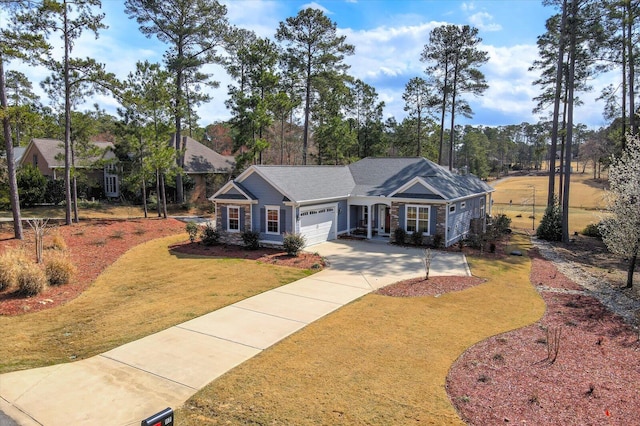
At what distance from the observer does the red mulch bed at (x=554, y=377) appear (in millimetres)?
6738

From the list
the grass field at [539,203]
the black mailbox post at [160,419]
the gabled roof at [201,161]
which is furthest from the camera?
the gabled roof at [201,161]

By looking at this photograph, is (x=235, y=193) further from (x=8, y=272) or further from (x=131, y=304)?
(x=8, y=272)

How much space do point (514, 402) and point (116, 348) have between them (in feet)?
26.2

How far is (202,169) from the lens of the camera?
38000 millimetres

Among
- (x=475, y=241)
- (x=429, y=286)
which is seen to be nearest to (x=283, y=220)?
(x=429, y=286)

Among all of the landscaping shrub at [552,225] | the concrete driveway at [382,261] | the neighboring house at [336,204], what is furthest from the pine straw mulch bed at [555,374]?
the landscaping shrub at [552,225]

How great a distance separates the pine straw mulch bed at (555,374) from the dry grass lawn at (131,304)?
23.8ft

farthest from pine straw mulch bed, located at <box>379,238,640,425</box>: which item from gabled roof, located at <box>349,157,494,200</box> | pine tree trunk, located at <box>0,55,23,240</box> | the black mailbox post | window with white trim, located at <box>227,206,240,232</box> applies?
pine tree trunk, located at <box>0,55,23,240</box>

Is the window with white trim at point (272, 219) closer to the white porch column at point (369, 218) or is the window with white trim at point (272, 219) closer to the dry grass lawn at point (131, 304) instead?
the dry grass lawn at point (131, 304)

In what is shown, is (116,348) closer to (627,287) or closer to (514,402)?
(514,402)

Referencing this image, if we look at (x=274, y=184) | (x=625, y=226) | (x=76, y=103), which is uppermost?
(x=76, y=103)

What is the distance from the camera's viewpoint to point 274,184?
829 inches

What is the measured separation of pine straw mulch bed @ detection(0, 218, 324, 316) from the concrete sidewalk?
4.69 meters

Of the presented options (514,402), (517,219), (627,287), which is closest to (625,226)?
(627,287)
